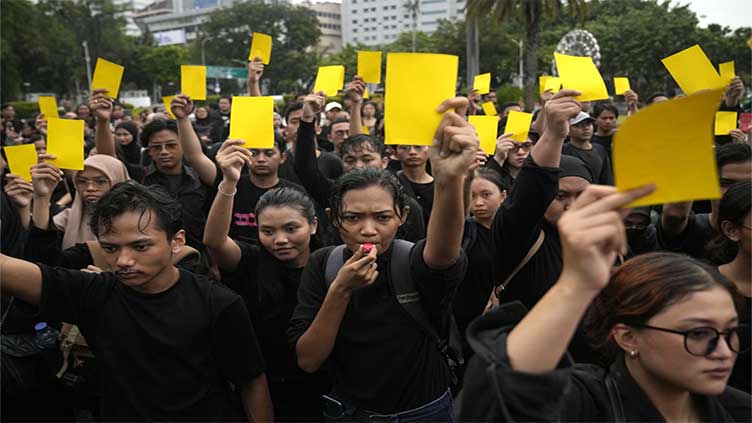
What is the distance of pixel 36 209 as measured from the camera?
2855 millimetres

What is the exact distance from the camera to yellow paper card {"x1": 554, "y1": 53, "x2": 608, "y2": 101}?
263 centimetres

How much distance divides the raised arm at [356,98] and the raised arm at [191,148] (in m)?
1.29

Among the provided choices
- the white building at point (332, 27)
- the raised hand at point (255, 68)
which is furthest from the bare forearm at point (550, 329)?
the white building at point (332, 27)

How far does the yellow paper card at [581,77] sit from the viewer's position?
104 inches

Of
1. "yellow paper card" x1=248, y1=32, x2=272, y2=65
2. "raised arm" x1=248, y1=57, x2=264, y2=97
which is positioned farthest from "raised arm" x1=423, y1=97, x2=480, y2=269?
"yellow paper card" x1=248, y1=32, x2=272, y2=65

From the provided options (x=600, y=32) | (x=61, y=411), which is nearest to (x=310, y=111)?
(x=61, y=411)

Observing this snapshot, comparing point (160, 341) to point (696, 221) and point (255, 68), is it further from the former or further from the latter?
point (255, 68)

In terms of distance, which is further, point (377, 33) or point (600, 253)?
point (377, 33)

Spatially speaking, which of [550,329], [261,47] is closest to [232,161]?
[550,329]

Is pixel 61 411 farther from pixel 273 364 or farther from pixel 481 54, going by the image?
pixel 481 54

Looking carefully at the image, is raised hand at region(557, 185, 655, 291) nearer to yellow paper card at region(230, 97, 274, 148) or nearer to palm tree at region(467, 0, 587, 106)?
yellow paper card at region(230, 97, 274, 148)

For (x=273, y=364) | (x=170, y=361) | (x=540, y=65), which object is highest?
(x=540, y=65)

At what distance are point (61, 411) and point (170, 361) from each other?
3.59ft

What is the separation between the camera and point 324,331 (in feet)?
6.32
